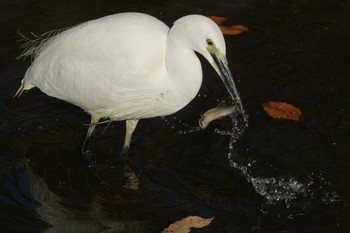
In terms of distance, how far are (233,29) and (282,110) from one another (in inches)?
64.4

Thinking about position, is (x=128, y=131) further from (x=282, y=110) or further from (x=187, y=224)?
(x=282, y=110)

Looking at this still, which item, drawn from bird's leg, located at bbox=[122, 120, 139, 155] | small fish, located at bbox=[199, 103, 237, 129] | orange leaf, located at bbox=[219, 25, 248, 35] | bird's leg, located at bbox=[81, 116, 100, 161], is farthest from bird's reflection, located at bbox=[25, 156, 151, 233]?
orange leaf, located at bbox=[219, 25, 248, 35]

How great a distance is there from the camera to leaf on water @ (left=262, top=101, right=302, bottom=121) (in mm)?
6570

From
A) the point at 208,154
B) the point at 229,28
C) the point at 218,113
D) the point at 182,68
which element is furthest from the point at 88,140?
the point at 229,28

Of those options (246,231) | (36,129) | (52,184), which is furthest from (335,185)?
(36,129)

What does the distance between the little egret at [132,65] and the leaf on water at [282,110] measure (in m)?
1.28

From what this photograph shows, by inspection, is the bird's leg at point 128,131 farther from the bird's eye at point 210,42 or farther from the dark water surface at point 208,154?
the bird's eye at point 210,42

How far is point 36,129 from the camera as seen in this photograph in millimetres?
6445

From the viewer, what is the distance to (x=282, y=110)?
262 inches

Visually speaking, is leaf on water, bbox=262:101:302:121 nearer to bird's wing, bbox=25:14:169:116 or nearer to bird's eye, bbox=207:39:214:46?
bird's wing, bbox=25:14:169:116

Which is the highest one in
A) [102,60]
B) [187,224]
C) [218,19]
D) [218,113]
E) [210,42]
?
[210,42]

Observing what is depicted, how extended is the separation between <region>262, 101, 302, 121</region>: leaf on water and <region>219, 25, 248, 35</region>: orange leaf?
4.65ft


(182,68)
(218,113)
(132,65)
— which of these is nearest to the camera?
(182,68)

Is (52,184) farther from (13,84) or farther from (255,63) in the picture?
(255,63)
